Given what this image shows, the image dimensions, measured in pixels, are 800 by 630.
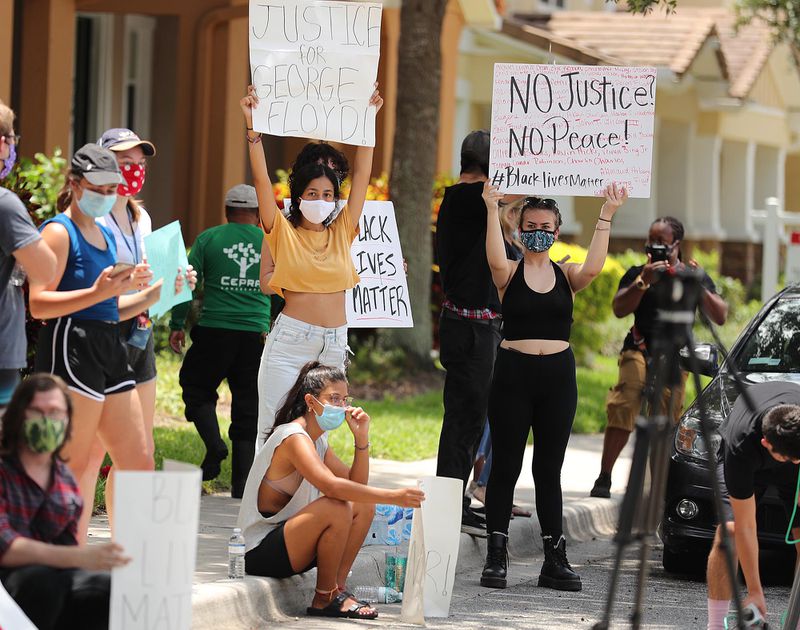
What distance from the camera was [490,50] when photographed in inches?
894

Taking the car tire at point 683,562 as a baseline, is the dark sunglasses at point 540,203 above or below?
above

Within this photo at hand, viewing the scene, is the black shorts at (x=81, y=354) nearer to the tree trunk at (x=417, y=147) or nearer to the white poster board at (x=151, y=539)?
the white poster board at (x=151, y=539)

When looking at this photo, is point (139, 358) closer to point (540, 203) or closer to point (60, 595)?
point (60, 595)

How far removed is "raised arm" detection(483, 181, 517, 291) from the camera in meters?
7.23

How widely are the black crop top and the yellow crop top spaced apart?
809mm

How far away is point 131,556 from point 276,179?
1594 centimetres

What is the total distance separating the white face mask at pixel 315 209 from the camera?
6.99 m

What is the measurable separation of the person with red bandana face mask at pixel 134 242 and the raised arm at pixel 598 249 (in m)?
2.08

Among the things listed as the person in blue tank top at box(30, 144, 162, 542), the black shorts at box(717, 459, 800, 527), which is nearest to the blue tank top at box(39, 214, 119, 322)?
the person in blue tank top at box(30, 144, 162, 542)

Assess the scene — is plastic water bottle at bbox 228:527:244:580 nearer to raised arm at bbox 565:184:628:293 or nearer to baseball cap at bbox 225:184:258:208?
raised arm at bbox 565:184:628:293

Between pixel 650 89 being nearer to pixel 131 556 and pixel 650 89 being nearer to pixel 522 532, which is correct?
pixel 522 532

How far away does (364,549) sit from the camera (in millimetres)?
7340

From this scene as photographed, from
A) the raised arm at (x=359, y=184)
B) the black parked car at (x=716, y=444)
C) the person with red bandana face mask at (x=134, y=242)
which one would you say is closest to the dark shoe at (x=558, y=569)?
the black parked car at (x=716, y=444)

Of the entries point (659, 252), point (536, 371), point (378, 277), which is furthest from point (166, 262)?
point (659, 252)
